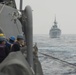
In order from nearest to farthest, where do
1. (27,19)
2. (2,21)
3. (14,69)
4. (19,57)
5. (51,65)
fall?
(14,69)
(19,57)
(27,19)
(2,21)
(51,65)

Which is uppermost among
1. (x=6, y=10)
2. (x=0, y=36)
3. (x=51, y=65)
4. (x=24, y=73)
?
(x=6, y=10)

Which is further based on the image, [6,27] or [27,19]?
[6,27]

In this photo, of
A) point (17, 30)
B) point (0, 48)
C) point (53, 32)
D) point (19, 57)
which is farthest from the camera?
point (53, 32)

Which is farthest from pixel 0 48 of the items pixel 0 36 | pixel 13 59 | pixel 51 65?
pixel 51 65

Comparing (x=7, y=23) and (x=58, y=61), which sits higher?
(x=7, y=23)

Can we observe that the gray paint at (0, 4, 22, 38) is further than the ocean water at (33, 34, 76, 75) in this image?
Answer: No

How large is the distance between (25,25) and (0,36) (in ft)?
2.35

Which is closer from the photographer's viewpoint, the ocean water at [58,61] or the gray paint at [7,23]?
the gray paint at [7,23]

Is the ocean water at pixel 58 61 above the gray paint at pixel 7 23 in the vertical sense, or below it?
below

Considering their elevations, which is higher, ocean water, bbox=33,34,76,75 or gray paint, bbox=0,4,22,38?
gray paint, bbox=0,4,22,38

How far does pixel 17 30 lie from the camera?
11727 millimetres

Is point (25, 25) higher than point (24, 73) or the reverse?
higher

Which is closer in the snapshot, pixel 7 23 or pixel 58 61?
pixel 7 23

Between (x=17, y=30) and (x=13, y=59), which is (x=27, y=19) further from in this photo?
(x=17, y=30)
